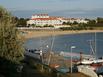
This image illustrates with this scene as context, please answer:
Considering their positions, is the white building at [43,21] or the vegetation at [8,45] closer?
the vegetation at [8,45]

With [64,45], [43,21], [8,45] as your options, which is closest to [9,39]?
[8,45]

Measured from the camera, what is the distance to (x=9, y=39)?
15.6 metres

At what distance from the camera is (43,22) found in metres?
165

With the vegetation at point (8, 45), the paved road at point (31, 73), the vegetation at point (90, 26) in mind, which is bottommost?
the vegetation at point (90, 26)

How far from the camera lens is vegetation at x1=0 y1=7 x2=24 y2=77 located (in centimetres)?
1497

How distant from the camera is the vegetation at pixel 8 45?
1497 centimetres

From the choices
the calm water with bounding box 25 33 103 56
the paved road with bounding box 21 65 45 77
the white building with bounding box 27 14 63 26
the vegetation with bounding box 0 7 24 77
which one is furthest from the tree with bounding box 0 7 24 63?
the white building with bounding box 27 14 63 26

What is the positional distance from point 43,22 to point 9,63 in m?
150

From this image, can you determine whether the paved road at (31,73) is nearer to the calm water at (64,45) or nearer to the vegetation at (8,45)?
the vegetation at (8,45)

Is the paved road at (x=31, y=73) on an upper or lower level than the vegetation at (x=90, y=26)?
upper

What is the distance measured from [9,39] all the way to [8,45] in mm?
281

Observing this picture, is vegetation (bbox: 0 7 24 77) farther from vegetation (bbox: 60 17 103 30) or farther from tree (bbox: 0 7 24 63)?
Result: vegetation (bbox: 60 17 103 30)

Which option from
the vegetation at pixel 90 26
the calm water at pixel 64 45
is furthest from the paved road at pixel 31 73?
the vegetation at pixel 90 26

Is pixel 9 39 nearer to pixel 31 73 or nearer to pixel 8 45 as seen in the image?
pixel 8 45
